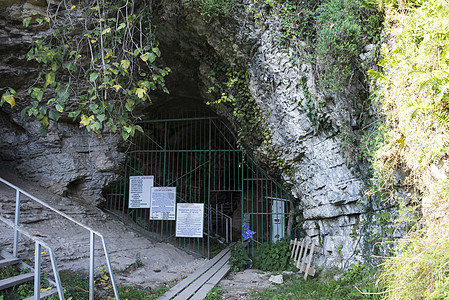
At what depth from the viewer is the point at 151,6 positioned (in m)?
5.88

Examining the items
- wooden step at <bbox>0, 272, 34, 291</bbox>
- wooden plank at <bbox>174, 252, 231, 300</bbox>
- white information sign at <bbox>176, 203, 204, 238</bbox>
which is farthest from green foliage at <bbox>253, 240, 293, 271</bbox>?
wooden step at <bbox>0, 272, 34, 291</bbox>

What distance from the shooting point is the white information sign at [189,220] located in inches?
300

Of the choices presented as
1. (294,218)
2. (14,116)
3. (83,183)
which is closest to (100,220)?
(83,183)

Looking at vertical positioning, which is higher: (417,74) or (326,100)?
(326,100)

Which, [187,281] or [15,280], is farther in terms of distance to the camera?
[187,281]

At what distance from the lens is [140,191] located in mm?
8297

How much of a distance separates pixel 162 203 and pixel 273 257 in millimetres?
3083

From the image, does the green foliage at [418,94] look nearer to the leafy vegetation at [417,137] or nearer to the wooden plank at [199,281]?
the leafy vegetation at [417,137]

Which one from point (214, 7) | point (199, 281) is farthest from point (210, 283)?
point (214, 7)

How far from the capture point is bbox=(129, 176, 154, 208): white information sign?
27.0 feet

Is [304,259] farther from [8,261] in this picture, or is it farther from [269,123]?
[8,261]

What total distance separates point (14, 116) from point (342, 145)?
285 inches

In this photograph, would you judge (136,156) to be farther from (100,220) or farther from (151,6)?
(151,6)

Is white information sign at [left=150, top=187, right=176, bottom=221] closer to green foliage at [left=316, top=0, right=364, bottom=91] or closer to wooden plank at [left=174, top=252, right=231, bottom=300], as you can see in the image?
wooden plank at [left=174, top=252, right=231, bottom=300]
